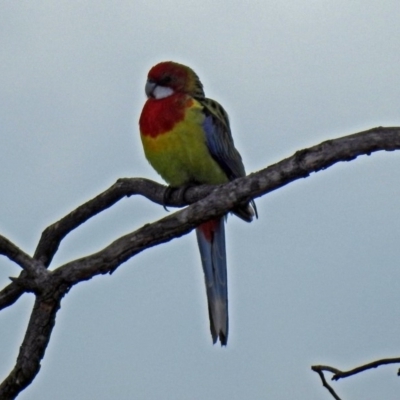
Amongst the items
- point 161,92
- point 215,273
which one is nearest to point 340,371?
point 215,273

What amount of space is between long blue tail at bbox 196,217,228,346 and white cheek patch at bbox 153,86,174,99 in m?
1.06

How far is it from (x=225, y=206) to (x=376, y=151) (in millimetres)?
777

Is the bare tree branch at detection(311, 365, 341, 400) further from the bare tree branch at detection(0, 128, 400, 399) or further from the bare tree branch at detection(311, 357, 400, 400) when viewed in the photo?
the bare tree branch at detection(0, 128, 400, 399)

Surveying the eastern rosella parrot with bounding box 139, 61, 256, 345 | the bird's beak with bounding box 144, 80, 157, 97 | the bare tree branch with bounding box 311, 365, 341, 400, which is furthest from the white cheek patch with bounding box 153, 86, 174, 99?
the bare tree branch with bounding box 311, 365, 341, 400

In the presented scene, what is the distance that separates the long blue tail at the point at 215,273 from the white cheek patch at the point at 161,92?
1064 millimetres

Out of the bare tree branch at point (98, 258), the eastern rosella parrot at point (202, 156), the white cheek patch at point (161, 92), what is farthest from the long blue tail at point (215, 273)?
the bare tree branch at point (98, 258)

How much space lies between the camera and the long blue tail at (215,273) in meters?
6.26

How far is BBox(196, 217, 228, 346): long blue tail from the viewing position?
6.26m

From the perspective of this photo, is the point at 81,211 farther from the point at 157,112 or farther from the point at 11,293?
the point at 157,112

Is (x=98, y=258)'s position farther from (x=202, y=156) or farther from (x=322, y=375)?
(x=202, y=156)

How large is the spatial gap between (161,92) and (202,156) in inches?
33.8

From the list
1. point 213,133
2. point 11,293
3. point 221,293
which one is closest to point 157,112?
point 213,133

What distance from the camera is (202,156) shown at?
641 centimetres

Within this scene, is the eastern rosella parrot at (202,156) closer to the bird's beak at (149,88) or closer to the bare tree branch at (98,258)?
the bird's beak at (149,88)
